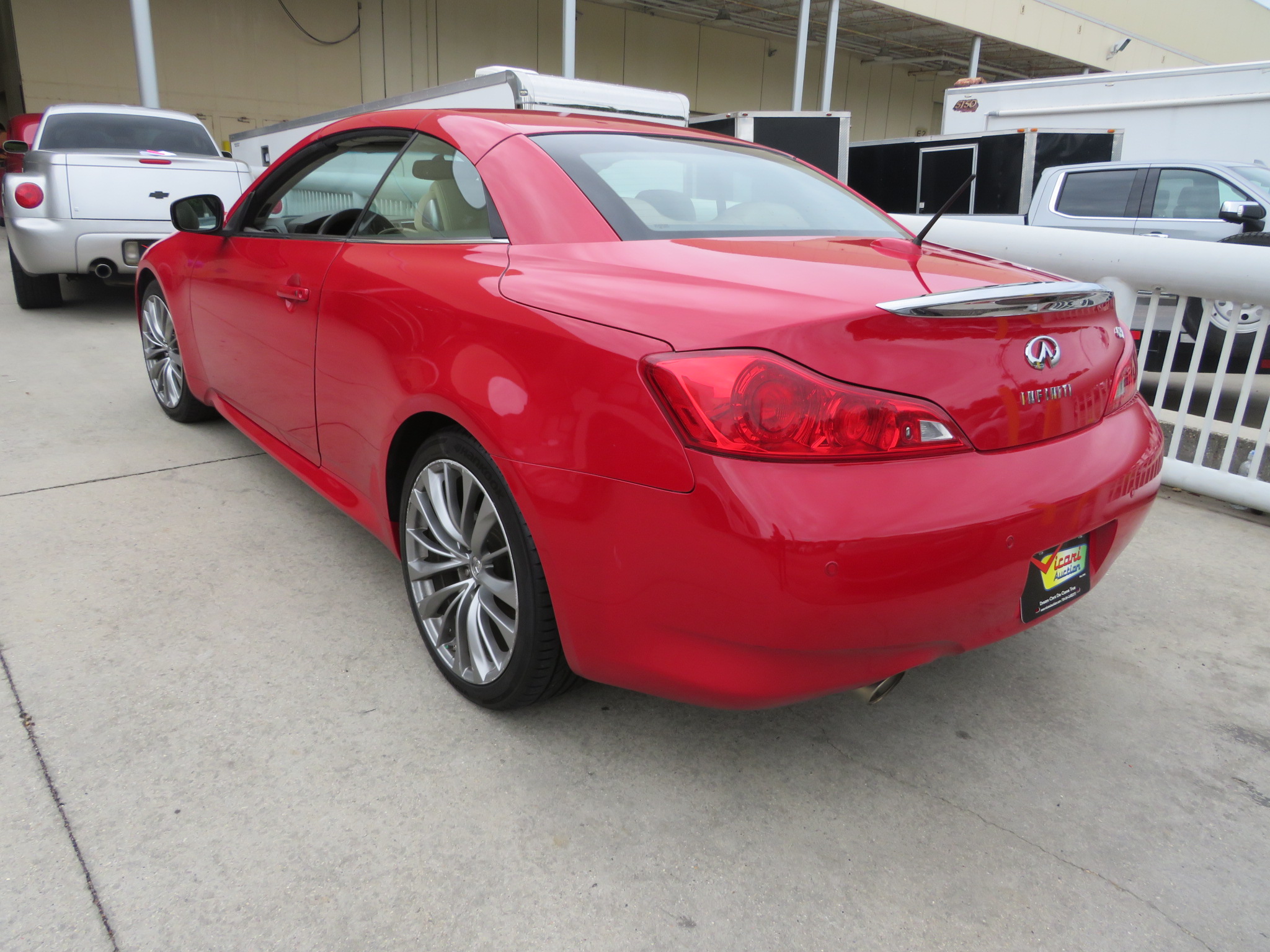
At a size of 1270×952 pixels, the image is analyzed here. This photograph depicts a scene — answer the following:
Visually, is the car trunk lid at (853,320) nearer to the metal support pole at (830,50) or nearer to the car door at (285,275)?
the car door at (285,275)

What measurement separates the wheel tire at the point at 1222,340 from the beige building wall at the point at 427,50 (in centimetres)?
1632

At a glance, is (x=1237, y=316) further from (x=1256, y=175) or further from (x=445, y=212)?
(x=1256, y=175)

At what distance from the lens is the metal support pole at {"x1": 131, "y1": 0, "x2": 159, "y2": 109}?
12.0m

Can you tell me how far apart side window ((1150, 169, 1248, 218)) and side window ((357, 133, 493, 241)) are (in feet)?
24.5

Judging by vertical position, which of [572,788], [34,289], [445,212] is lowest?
[572,788]

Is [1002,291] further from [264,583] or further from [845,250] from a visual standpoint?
[264,583]

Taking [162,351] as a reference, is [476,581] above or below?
below

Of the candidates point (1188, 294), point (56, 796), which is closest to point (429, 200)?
point (56, 796)

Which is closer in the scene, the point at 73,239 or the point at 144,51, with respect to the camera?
the point at 73,239

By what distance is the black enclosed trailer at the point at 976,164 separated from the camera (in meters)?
10.9

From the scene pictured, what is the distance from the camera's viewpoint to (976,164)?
1170 cm

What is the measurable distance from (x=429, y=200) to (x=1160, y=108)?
11820 millimetres

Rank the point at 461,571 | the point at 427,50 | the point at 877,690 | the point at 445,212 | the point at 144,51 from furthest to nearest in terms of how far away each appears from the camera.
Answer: the point at 427,50 < the point at 144,51 < the point at 445,212 < the point at 461,571 < the point at 877,690

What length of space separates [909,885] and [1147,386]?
225 inches
